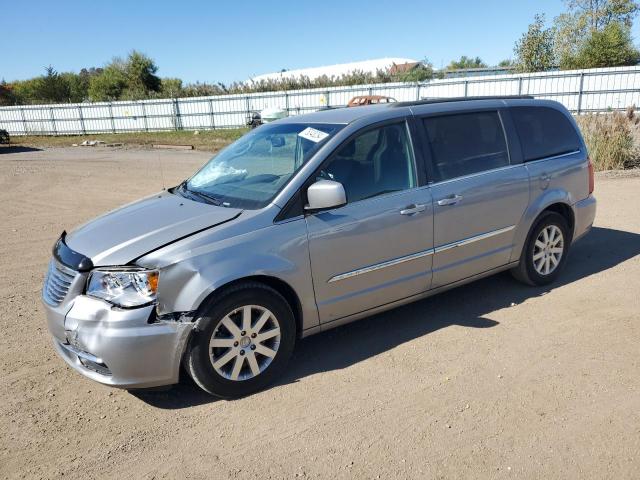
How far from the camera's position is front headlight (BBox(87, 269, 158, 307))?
320 centimetres

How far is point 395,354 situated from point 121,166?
53.5 feet

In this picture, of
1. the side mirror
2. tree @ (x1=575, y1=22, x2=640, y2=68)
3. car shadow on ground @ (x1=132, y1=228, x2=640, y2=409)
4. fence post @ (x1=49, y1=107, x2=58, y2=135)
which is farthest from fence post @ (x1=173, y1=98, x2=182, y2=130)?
the side mirror

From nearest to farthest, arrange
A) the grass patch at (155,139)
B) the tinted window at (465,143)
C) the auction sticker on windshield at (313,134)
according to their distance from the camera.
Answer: the auction sticker on windshield at (313,134), the tinted window at (465,143), the grass patch at (155,139)

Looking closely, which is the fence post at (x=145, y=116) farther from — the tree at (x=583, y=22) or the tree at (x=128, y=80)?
the tree at (x=583, y=22)

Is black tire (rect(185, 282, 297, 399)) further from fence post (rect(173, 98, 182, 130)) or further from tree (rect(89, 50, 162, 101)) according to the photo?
tree (rect(89, 50, 162, 101))

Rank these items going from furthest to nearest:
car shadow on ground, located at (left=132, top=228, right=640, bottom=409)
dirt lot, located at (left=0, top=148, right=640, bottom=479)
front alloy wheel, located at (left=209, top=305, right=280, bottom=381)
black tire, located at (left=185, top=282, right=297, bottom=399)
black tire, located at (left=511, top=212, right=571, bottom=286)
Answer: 1. black tire, located at (left=511, top=212, right=571, bottom=286)
2. car shadow on ground, located at (left=132, top=228, right=640, bottom=409)
3. front alloy wheel, located at (left=209, top=305, right=280, bottom=381)
4. black tire, located at (left=185, top=282, right=297, bottom=399)
5. dirt lot, located at (left=0, top=148, right=640, bottom=479)

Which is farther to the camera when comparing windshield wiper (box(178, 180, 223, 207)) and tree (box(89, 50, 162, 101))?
tree (box(89, 50, 162, 101))

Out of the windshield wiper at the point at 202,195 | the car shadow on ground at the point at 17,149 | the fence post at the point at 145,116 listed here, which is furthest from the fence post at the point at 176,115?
the windshield wiper at the point at 202,195

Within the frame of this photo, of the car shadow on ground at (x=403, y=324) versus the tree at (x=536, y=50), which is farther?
the tree at (x=536, y=50)

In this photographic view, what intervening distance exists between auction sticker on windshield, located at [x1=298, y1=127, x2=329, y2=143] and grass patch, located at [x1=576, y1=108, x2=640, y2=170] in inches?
386

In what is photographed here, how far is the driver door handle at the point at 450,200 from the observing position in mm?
4281

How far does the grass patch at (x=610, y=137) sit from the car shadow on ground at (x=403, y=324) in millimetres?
6606

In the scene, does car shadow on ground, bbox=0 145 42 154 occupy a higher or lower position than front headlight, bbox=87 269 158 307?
lower

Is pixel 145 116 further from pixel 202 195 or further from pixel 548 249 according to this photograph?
pixel 548 249
